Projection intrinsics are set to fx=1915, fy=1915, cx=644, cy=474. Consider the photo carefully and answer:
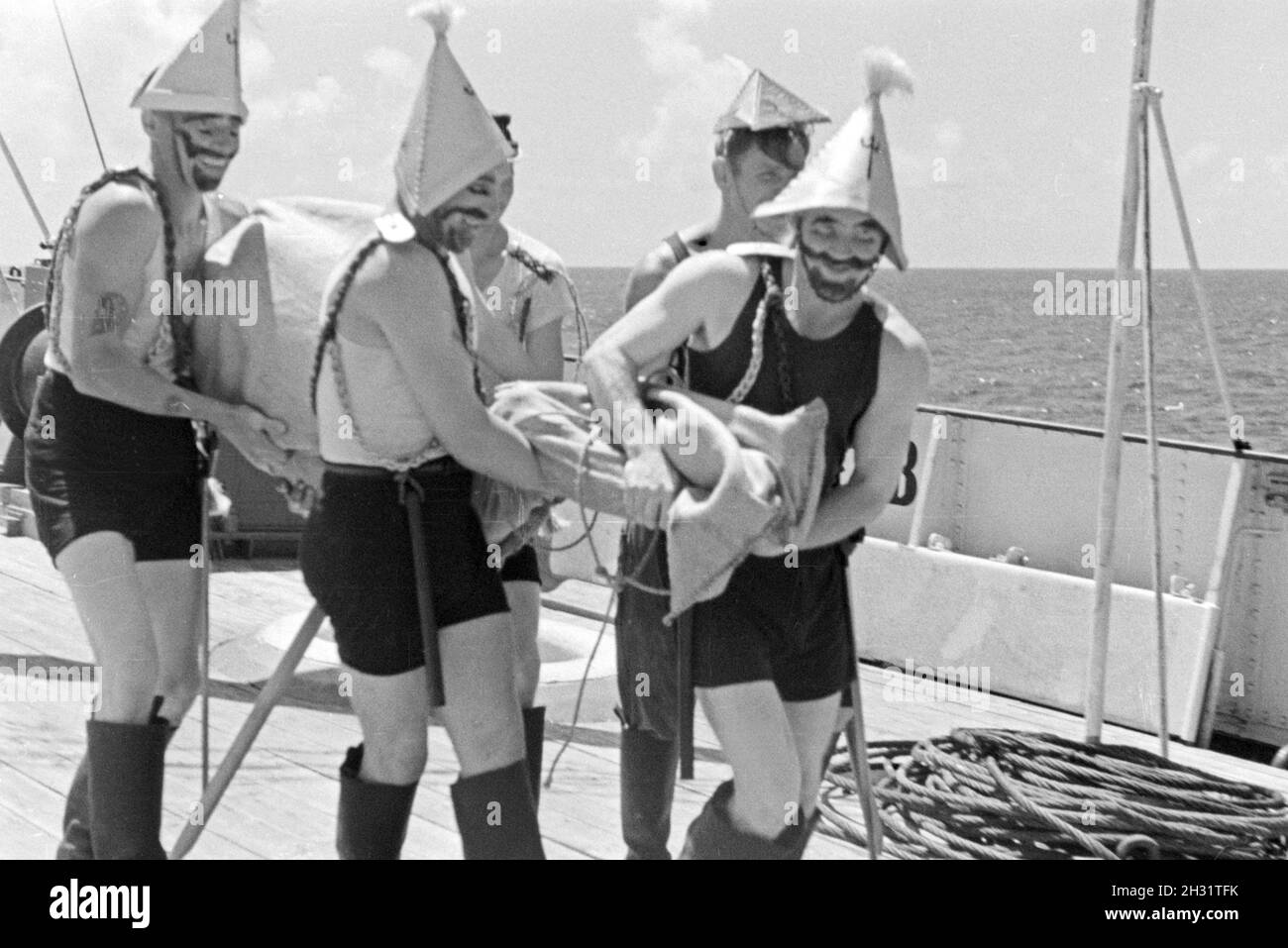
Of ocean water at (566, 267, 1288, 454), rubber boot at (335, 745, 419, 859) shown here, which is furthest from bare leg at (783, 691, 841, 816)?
ocean water at (566, 267, 1288, 454)

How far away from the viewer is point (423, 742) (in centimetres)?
406

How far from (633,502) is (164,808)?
7.74 ft

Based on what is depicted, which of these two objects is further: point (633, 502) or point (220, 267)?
point (220, 267)

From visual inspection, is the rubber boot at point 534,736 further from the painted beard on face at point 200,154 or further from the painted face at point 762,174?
the painted beard on face at point 200,154

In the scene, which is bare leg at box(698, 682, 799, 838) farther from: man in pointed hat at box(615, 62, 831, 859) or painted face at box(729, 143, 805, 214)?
painted face at box(729, 143, 805, 214)

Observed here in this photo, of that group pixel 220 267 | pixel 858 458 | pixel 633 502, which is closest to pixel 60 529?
pixel 220 267

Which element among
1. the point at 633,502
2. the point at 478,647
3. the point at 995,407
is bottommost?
the point at 995,407

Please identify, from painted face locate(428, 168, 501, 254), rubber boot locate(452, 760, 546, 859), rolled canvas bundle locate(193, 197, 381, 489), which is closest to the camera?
painted face locate(428, 168, 501, 254)

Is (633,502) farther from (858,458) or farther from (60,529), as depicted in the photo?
(60,529)

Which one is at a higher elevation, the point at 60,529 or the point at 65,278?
the point at 65,278

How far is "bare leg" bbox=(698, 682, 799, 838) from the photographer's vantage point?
158 inches
